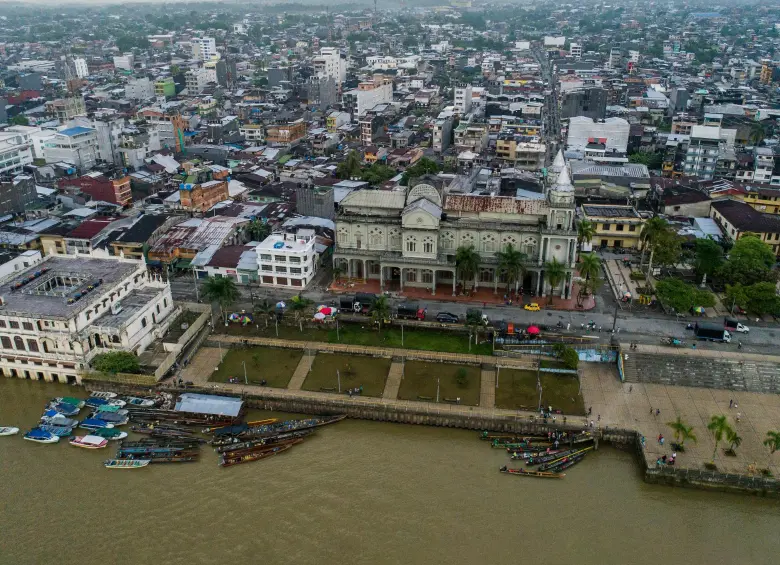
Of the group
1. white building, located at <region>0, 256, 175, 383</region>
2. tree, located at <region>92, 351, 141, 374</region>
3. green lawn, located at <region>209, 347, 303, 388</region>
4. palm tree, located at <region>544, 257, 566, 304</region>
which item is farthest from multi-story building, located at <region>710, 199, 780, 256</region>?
tree, located at <region>92, 351, 141, 374</region>

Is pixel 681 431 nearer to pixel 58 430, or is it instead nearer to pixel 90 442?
pixel 90 442

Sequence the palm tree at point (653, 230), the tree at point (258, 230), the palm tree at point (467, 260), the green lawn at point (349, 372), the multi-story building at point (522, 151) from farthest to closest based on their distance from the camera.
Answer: the multi-story building at point (522, 151), the tree at point (258, 230), the palm tree at point (653, 230), the palm tree at point (467, 260), the green lawn at point (349, 372)

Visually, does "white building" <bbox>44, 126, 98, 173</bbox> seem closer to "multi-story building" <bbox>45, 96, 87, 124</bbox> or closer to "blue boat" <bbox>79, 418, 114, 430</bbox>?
"multi-story building" <bbox>45, 96, 87, 124</bbox>

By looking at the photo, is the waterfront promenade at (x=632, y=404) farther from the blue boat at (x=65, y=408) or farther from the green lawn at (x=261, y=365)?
the blue boat at (x=65, y=408)

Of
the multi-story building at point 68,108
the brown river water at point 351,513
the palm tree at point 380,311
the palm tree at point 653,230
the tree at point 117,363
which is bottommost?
the brown river water at point 351,513

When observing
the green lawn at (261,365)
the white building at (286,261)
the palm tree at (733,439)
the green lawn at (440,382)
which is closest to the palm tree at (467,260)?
the green lawn at (440,382)

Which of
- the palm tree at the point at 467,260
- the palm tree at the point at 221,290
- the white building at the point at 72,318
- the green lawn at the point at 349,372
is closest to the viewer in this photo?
the green lawn at the point at 349,372

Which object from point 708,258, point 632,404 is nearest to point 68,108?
point 708,258
